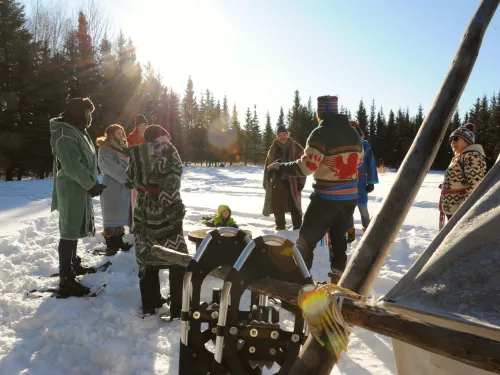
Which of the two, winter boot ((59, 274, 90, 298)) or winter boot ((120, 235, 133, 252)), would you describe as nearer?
winter boot ((59, 274, 90, 298))

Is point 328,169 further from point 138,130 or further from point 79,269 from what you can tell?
point 138,130

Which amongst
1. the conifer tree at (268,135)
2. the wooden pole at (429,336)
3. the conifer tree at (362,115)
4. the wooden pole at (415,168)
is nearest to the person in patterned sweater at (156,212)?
the wooden pole at (415,168)

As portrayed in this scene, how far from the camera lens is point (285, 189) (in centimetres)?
745

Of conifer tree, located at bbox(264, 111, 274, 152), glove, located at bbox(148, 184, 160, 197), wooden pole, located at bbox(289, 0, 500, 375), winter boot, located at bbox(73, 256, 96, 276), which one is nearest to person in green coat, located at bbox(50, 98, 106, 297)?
winter boot, located at bbox(73, 256, 96, 276)

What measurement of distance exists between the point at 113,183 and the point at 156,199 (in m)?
2.47

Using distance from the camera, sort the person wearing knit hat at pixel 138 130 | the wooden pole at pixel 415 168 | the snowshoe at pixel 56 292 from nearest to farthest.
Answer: the wooden pole at pixel 415 168 < the snowshoe at pixel 56 292 < the person wearing knit hat at pixel 138 130

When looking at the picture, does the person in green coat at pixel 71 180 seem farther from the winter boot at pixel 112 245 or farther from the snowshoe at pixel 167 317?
the winter boot at pixel 112 245

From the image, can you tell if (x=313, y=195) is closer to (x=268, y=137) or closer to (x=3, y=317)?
(x=3, y=317)

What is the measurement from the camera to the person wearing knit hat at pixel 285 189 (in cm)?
723

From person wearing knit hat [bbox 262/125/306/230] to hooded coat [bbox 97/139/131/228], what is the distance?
2.86 metres

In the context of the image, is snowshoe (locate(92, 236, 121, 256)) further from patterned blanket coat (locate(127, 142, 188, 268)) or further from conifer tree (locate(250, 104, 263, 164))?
conifer tree (locate(250, 104, 263, 164))

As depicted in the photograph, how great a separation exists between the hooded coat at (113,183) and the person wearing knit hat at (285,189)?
286 centimetres

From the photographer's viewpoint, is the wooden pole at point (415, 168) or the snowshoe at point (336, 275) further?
the snowshoe at point (336, 275)

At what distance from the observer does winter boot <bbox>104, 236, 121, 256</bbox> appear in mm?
5543
